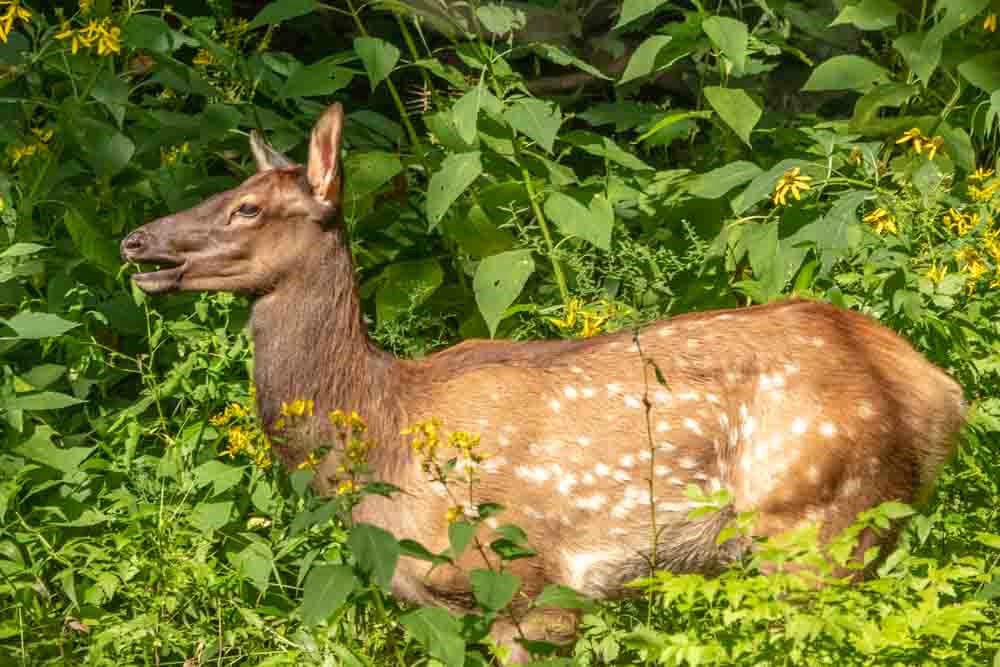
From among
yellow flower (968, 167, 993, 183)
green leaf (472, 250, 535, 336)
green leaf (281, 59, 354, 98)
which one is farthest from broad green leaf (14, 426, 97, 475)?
yellow flower (968, 167, 993, 183)

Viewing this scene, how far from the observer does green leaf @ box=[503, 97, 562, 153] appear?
6551mm

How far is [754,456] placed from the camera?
5.56 meters

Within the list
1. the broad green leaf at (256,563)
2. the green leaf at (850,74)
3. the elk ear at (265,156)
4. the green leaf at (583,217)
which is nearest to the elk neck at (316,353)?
the broad green leaf at (256,563)

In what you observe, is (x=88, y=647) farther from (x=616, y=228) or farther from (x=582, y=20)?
(x=582, y=20)

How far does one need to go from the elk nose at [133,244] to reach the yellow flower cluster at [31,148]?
4.29ft

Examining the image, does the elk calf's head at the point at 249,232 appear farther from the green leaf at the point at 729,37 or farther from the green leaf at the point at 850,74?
the green leaf at the point at 850,74

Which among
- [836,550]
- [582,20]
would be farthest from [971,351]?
[582,20]

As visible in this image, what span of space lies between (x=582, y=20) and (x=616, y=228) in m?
2.57

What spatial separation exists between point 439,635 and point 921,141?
3.59 meters

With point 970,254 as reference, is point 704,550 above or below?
below

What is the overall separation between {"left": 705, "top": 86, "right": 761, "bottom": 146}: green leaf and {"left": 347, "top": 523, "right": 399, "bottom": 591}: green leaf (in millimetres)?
3398

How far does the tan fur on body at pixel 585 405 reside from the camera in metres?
5.45

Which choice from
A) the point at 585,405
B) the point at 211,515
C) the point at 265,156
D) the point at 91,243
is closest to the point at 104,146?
the point at 91,243

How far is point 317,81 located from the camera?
6.98 metres
